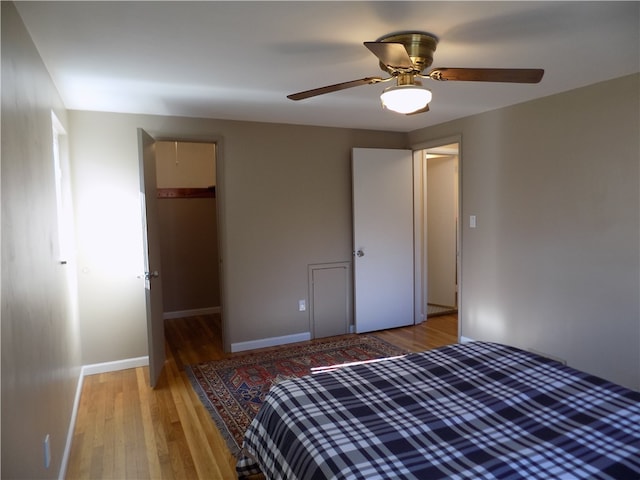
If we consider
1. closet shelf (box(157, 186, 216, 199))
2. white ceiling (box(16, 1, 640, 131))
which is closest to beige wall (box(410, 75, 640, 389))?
white ceiling (box(16, 1, 640, 131))

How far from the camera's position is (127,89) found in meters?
2.94

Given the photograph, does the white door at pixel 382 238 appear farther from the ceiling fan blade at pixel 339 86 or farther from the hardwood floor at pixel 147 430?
the ceiling fan blade at pixel 339 86

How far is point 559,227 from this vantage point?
10.6ft

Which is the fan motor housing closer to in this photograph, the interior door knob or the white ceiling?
the white ceiling

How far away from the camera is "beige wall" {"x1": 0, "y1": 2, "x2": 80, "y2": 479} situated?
4.84 ft

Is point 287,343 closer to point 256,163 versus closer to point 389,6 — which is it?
point 256,163

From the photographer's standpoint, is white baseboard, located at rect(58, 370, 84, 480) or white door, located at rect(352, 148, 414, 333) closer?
white baseboard, located at rect(58, 370, 84, 480)

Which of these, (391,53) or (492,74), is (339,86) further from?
(492,74)

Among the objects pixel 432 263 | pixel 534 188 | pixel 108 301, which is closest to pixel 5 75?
pixel 108 301

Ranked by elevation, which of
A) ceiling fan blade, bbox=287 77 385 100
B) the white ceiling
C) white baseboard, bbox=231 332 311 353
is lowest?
white baseboard, bbox=231 332 311 353

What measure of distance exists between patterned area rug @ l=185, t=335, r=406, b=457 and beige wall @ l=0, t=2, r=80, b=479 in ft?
3.11

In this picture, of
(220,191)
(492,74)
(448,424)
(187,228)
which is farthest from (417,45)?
(187,228)

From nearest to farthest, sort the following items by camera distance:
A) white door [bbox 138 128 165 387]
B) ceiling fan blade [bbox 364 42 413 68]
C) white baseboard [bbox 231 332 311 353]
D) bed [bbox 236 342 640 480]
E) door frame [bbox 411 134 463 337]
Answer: bed [bbox 236 342 640 480], ceiling fan blade [bbox 364 42 413 68], white door [bbox 138 128 165 387], white baseboard [bbox 231 332 311 353], door frame [bbox 411 134 463 337]

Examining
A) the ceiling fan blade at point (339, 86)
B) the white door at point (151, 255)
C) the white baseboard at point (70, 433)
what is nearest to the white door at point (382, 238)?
the white door at point (151, 255)
